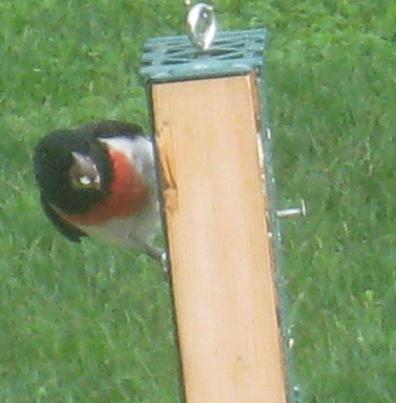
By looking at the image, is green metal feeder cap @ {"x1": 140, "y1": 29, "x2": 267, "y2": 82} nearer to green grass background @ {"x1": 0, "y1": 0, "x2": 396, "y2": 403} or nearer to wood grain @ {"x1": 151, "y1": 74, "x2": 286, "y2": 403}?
wood grain @ {"x1": 151, "y1": 74, "x2": 286, "y2": 403}

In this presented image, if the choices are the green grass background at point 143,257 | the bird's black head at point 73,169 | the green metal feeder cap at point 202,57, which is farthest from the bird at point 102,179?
the green metal feeder cap at point 202,57

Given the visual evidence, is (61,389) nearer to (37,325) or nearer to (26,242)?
(37,325)

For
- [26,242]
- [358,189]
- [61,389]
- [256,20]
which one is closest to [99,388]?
[61,389]

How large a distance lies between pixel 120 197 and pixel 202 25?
172 centimetres

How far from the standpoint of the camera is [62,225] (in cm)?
474

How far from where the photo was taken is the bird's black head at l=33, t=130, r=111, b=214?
4107mm

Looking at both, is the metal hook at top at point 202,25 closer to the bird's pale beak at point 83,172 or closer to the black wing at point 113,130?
the bird's pale beak at point 83,172

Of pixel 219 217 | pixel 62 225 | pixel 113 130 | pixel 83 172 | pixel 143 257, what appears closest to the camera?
pixel 219 217

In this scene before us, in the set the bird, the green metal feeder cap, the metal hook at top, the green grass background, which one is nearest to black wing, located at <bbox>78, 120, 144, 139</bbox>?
the bird

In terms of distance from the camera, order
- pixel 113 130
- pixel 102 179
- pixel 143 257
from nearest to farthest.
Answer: pixel 102 179, pixel 113 130, pixel 143 257

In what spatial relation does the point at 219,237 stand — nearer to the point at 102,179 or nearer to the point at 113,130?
the point at 102,179

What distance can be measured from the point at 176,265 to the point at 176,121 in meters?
0.23

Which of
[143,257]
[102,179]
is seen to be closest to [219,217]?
[102,179]

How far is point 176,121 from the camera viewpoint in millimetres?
2582
